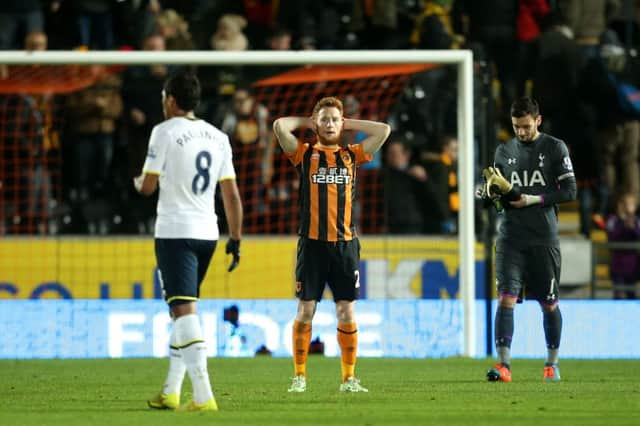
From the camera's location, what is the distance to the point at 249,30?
18.6 metres

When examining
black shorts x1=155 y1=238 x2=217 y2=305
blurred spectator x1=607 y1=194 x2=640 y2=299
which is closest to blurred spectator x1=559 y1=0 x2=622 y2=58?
blurred spectator x1=607 y1=194 x2=640 y2=299

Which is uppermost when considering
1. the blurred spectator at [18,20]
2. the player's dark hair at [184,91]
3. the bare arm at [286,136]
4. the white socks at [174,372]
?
the blurred spectator at [18,20]

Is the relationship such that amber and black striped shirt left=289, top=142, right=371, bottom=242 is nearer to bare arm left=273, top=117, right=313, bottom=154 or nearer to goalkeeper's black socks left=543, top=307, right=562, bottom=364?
bare arm left=273, top=117, right=313, bottom=154

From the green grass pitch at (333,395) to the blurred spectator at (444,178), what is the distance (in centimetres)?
Answer: 406

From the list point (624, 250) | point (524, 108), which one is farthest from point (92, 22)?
point (524, 108)

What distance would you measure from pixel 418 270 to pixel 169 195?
25.7 ft

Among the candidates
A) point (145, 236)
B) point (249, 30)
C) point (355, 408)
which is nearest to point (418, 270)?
point (145, 236)

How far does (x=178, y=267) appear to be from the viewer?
26.5ft

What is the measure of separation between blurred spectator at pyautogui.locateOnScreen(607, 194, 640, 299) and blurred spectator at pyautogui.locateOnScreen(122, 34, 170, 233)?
17.4ft

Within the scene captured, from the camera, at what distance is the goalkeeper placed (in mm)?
10562

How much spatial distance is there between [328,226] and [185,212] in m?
1.61

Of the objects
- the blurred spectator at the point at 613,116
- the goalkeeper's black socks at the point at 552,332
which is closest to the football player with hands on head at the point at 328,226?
the goalkeeper's black socks at the point at 552,332

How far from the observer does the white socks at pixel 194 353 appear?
26.1 feet

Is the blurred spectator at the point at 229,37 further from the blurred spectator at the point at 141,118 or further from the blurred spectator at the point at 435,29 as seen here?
the blurred spectator at the point at 435,29
